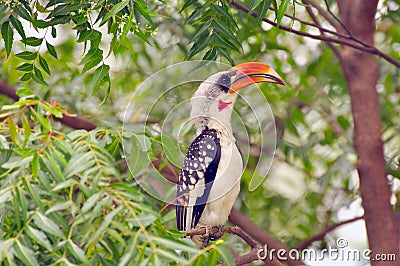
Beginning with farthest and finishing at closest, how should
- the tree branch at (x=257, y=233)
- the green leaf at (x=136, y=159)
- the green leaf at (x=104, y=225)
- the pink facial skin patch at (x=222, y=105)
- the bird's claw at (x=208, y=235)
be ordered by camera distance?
the tree branch at (x=257, y=233) < the bird's claw at (x=208, y=235) < the pink facial skin patch at (x=222, y=105) < the green leaf at (x=136, y=159) < the green leaf at (x=104, y=225)

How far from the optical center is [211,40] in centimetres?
159

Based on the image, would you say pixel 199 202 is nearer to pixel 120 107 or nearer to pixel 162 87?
pixel 162 87

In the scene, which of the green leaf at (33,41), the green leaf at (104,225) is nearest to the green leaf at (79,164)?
the green leaf at (104,225)

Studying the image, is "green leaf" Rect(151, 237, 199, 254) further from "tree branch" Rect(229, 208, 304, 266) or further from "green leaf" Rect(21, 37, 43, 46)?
"tree branch" Rect(229, 208, 304, 266)

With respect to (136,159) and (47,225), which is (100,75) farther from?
(47,225)

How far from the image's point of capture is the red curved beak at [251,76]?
1519 mm

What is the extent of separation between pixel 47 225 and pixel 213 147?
50 centimetres

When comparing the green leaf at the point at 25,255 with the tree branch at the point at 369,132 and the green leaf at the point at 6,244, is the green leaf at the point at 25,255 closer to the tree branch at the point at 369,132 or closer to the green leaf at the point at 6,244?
the green leaf at the point at 6,244

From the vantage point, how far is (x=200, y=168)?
1573 millimetres

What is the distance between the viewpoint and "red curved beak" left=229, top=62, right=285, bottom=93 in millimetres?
1519

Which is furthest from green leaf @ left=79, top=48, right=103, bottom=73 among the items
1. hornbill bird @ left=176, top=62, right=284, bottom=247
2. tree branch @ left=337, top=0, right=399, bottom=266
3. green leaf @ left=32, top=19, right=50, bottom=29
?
tree branch @ left=337, top=0, right=399, bottom=266

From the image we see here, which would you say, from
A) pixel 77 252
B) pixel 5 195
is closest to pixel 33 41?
pixel 5 195

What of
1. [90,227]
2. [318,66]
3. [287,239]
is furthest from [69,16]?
[287,239]

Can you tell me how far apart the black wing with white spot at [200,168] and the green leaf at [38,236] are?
0.46 m
